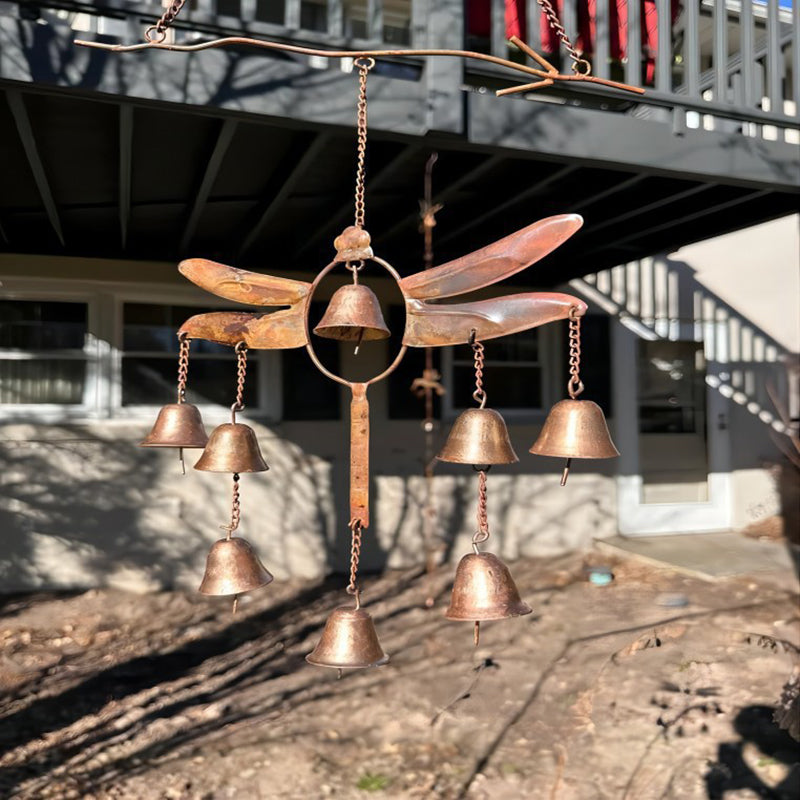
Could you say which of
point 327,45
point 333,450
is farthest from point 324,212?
point 333,450

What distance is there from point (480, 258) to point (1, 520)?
5.60 meters

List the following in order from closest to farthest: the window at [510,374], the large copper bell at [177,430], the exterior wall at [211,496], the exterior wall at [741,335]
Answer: the large copper bell at [177,430], the exterior wall at [211,496], the window at [510,374], the exterior wall at [741,335]

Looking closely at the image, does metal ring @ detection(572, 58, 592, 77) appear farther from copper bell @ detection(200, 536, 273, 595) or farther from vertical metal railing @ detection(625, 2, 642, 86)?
copper bell @ detection(200, 536, 273, 595)

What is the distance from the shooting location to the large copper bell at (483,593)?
2.15m

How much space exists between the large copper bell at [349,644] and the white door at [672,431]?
6438 mm

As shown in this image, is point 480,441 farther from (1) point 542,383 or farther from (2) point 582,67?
(1) point 542,383

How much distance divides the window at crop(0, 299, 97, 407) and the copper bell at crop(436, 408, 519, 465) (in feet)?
17.1

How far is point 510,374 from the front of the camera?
788cm

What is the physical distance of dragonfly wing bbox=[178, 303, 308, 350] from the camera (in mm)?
2293

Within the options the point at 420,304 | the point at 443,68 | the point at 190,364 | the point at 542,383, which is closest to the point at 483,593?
the point at 420,304

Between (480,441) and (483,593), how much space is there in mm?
459

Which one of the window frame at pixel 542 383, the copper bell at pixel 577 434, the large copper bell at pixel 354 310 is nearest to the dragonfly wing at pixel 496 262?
the large copper bell at pixel 354 310

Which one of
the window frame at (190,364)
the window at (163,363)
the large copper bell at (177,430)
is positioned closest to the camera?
the large copper bell at (177,430)

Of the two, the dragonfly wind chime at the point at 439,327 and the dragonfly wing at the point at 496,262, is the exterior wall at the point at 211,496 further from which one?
the dragonfly wing at the point at 496,262
